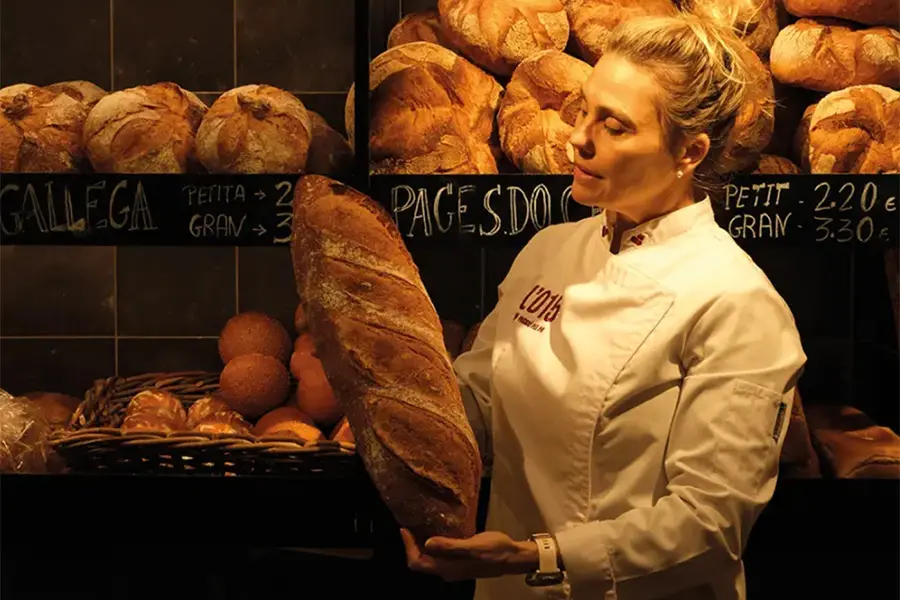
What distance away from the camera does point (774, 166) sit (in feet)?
6.92

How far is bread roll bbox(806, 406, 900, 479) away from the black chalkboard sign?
1.14m

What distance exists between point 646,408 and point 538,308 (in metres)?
0.26

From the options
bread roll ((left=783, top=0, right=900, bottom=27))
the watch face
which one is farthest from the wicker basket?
bread roll ((left=783, top=0, right=900, bottom=27))

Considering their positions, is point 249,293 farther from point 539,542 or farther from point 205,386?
point 539,542

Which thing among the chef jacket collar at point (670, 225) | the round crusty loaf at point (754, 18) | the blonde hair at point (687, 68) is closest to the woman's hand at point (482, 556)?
the chef jacket collar at point (670, 225)

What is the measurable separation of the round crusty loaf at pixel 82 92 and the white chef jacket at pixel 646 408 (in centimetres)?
104

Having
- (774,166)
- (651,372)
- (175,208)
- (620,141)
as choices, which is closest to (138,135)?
(175,208)

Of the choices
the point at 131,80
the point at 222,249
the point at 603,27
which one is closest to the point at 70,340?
the point at 222,249

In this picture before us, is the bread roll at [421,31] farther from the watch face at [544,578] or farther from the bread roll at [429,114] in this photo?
the watch face at [544,578]

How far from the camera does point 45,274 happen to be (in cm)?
276

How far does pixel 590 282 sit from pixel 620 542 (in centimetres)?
40

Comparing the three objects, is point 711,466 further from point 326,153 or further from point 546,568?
point 326,153

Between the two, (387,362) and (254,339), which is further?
(254,339)

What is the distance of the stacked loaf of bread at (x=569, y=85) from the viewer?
205cm
